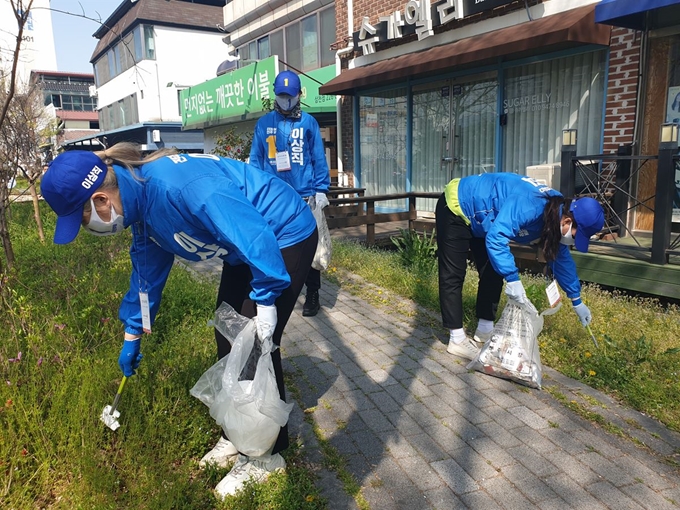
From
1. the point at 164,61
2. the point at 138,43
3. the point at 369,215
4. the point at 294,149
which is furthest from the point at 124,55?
the point at 294,149

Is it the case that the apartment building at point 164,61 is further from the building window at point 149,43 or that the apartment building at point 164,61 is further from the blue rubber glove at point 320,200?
the blue rubber glove at point 320,200

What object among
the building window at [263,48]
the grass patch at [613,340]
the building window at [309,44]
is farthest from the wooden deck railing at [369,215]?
the building window at [263,48]

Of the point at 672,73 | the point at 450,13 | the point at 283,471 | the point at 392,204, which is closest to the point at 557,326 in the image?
the point at 283,471

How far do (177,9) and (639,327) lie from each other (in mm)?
31765

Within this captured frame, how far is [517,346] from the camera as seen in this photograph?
3.57 m

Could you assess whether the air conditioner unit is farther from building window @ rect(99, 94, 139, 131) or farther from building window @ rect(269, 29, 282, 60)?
building window @ rect(99, 94, 139, 131)

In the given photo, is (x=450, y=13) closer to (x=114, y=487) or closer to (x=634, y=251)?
(x=634, y=251)

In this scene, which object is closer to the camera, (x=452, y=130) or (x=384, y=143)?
(x=452, y=130)

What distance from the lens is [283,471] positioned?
2648mm

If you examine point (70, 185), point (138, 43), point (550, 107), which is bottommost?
point (70, 185)

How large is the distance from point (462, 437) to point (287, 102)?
11.1 ft

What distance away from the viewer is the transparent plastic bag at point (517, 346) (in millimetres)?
3559

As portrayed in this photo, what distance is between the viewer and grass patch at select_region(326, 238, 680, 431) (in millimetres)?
3412

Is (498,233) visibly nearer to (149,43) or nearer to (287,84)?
(287,84)
